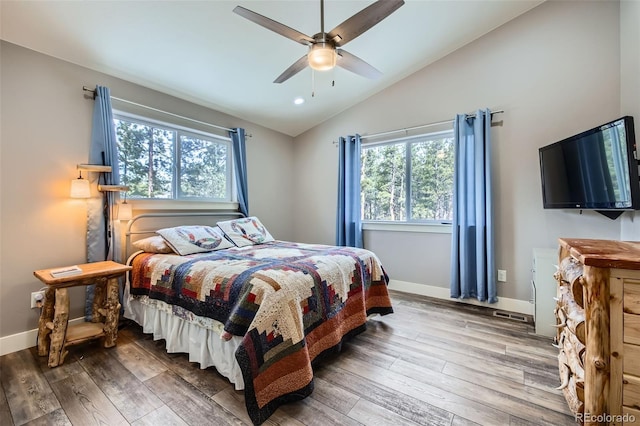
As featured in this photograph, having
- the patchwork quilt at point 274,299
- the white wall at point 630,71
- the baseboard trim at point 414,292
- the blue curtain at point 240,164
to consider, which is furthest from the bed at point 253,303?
the white wall at point 630,71

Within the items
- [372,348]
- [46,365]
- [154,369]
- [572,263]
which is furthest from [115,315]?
[572,263]

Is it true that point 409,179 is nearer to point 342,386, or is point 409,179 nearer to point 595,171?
point 595,171

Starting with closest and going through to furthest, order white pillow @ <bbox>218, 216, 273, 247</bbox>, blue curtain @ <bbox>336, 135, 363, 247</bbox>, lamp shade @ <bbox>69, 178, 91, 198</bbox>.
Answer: lamp shade @ <bbox>69, 178, 91, 198</bbox> < white pillow @ <bbox>218, 216, 273, 247</bbox> < blue curtain @ <bbox>336, 135, 363, 247</bbox>

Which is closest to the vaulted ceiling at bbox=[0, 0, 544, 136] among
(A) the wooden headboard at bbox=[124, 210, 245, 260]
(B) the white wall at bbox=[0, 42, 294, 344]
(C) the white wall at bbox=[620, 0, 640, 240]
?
(B) the white wall at bbox=[0, 42, 294, 344]

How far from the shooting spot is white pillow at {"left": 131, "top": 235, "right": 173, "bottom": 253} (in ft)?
8.39

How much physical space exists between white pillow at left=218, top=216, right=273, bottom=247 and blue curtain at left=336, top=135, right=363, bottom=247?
3.92ft

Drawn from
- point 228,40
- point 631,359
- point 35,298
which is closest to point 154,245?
point 35,298

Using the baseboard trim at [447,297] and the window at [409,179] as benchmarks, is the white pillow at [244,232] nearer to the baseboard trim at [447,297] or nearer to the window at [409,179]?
the window at [409,179]

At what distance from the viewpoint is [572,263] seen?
1596 mm

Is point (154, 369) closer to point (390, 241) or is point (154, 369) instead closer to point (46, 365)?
point (46, 365)

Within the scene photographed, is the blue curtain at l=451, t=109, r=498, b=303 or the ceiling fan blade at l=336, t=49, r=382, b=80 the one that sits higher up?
the ceiling fan blade at l=336, t=49, r=382, b=80

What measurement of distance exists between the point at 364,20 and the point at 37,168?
9.32ft

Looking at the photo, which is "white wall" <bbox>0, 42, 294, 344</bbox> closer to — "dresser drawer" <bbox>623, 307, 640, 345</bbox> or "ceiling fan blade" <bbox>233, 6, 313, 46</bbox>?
"ceiling fan blade" <bbox>233, 6, 313, 46</bbox>

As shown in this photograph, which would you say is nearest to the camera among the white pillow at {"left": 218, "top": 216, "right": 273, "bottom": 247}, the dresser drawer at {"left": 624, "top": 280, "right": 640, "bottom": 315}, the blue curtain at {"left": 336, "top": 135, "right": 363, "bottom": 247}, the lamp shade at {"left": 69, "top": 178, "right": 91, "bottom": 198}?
the dresser drawer at {"left": 624, "top": 280, "right": 640, "bottom": 315}
